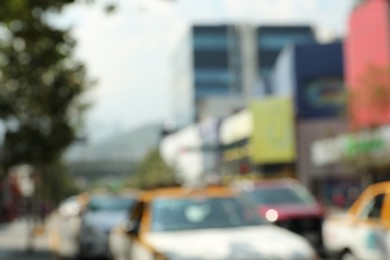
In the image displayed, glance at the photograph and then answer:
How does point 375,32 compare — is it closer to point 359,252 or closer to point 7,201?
point 7,201

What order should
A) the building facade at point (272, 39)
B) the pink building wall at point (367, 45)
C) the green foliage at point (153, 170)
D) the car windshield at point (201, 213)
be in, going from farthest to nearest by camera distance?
the building facade at point (272, 39)
the green foliage at point (153, 170)
the pink building wall at point (367, 45)
the car windshield at point (201, 213)

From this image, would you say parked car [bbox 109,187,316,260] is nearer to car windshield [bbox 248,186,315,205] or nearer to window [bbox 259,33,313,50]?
A: car windshield [bbox 248,186,315,205]

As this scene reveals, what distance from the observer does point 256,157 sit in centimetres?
6644

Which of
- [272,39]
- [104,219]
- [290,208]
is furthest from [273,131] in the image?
[272,39]

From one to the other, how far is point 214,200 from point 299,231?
5299 mm

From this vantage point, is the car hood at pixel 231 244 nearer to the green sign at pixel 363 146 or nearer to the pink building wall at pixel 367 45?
the green sign at pixel 363 146

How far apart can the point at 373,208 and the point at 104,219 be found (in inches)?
336

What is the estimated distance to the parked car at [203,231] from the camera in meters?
7.91

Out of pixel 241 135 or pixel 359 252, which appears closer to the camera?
pixel 359 252

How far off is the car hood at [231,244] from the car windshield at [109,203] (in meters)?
9.54

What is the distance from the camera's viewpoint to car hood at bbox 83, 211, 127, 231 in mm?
16891

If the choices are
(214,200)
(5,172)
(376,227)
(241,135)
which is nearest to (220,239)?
(214,200)

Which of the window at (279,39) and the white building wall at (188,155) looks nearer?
the white building wall at (188,155)

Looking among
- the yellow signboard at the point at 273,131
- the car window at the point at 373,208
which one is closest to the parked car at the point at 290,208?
the car window at the point at 373,208
